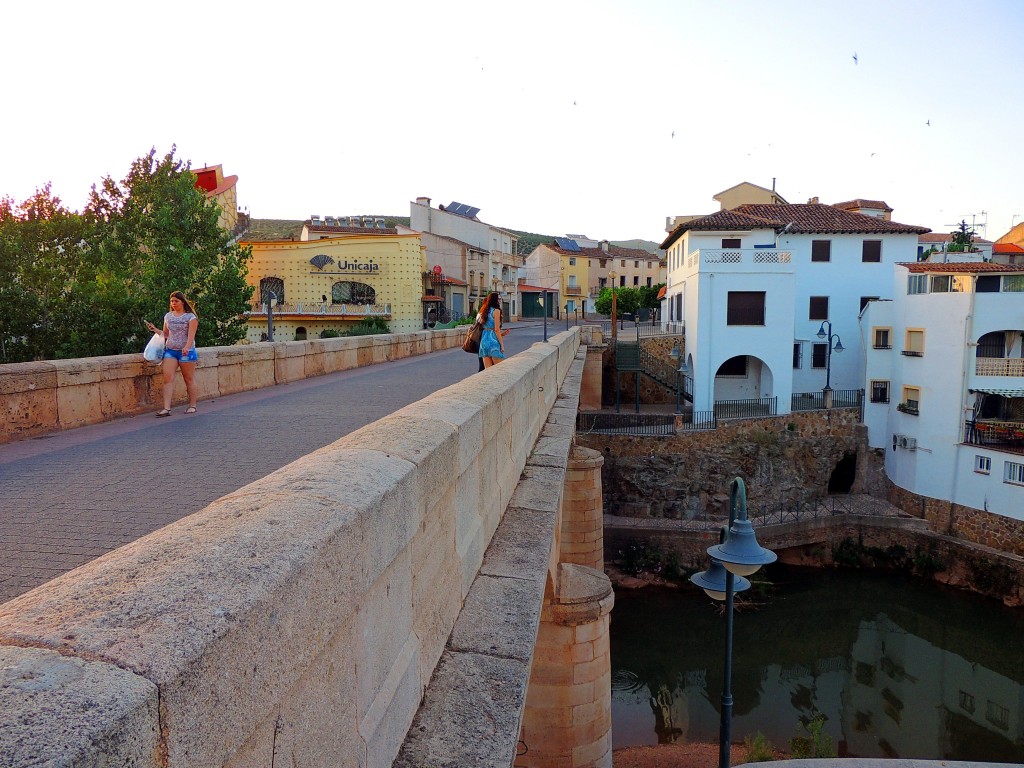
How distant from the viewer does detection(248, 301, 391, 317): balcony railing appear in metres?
39.4

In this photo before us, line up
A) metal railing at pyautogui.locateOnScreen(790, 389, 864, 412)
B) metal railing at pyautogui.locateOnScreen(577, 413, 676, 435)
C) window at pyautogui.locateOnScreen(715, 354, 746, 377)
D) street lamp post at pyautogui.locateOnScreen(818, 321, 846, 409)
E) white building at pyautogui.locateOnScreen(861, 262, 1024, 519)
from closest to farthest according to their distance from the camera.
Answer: white building at pyautogui.locateOnScreen(861, 262, 1024, 519) → metal railing at pyautogui.locateOnScreen(577, 413, 676, 435) → street lamp post at pyautogui.locateOnScreen(818, 321, 846, 409) → metal railing at pyautogui.locateOnScreen(790, 389, 864, 412) → window at pyautogui.locateOnScreen(715, 354, 746, 377)

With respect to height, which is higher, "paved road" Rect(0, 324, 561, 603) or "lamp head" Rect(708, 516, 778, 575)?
"paved road" Rect(0, 324, 561, 603)

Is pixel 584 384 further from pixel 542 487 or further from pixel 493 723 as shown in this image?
pixel 493 723

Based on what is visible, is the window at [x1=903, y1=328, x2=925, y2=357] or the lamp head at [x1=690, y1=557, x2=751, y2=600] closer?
the lamp head at [x1=690, y1=557, x2=751, y2=600]

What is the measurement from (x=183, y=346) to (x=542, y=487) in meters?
4.64

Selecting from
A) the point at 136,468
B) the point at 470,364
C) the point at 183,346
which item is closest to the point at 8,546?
the point at 136,468

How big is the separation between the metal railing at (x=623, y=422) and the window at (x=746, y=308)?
16.1ft

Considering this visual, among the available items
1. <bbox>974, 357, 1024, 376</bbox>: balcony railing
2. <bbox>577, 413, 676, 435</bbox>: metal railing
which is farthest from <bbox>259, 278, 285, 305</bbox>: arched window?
<bbox>974, 357, 1024, 376</bbox>: balcony railing

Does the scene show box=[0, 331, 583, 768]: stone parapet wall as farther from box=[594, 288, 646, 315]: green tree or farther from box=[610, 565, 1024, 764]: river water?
box=[594, 288, 646, 315]: green tree

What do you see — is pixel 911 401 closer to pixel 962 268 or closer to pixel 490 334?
pixel 962 268

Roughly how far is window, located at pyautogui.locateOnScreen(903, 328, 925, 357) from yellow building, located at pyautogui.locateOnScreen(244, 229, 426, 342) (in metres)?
24.9

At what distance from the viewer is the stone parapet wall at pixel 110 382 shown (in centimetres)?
623

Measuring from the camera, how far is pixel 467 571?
349 cm

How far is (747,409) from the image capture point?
29.5m
